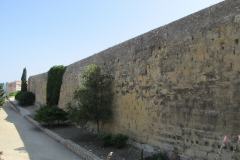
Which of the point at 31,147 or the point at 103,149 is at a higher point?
the point at 103,149

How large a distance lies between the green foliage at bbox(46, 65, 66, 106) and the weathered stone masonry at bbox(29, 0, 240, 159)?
8026mm

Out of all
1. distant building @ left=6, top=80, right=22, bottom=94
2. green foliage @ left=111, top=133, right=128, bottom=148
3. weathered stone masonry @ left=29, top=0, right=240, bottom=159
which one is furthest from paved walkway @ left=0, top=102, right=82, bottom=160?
distant building @ left=6, top=80, right=22, bottom=94

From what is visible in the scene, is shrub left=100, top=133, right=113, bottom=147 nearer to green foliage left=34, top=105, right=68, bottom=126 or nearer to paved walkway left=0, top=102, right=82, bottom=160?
paved walkway left=0, top=102, right=82, bottom=160

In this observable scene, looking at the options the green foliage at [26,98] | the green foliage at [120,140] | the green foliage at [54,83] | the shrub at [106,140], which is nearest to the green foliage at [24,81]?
the green foliage at [26,98]

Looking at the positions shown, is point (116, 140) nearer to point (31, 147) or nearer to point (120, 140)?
point (120, 140)

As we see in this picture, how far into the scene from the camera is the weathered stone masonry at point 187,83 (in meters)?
3.96

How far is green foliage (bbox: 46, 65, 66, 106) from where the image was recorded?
46.4 feet

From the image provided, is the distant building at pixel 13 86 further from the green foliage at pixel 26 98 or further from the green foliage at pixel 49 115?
the green foliage at pixel 49 115

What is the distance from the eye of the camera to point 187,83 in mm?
4738

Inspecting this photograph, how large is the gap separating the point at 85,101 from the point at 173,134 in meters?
3.42

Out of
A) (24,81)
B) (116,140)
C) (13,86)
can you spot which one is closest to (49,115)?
(116,140)

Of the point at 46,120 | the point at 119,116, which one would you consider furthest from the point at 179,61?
the point at 46,120

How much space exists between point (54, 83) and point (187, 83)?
1162 cm

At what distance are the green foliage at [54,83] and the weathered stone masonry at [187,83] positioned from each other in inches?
316
